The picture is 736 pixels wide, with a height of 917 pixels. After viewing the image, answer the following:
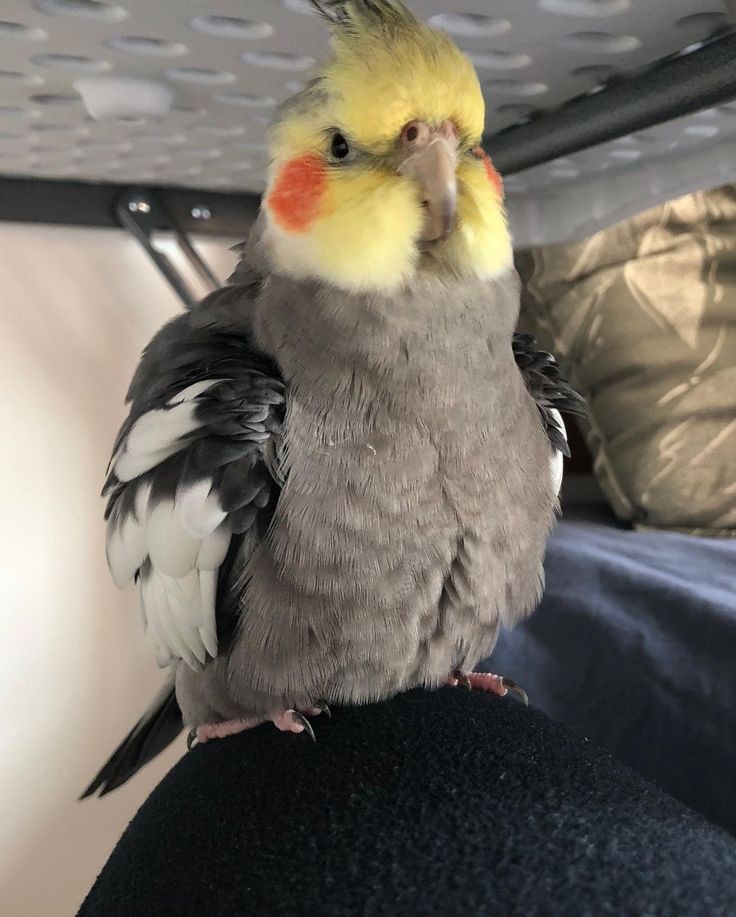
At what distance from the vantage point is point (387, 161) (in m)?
0.52

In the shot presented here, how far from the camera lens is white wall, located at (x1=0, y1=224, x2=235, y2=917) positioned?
1096 mm

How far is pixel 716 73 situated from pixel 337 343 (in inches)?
13.8

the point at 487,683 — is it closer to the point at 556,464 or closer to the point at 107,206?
the point at 556,464

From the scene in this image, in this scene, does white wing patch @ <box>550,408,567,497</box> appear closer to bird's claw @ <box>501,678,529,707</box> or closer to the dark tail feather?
bird's claw @ <box>501,678,529,707</box>

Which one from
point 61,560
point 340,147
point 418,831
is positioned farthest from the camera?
point 61,560

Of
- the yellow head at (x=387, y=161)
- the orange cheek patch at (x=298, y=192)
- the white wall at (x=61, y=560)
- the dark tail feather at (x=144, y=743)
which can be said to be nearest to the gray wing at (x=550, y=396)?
the yellow head at (x=387, y=161)

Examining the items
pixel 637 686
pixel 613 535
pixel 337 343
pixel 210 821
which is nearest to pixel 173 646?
pixel 210 821

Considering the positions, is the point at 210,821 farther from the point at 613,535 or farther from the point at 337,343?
the point at 613,535

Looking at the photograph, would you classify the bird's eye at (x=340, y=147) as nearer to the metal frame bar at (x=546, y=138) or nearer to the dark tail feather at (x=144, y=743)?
the metal frame bar at (x=546, y=138)

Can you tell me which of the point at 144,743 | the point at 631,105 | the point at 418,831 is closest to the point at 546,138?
the point at 631,105

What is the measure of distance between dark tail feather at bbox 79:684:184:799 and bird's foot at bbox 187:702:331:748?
13 cm

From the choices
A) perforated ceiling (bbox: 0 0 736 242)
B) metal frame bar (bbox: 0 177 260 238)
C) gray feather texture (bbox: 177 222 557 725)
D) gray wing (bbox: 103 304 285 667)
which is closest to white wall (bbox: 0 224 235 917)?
metal frame bar (bbox: 0 177 260 238)

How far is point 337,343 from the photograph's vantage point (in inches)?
21.9

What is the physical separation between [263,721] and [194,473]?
24 centimetres
